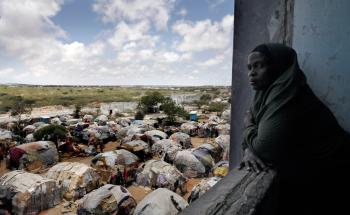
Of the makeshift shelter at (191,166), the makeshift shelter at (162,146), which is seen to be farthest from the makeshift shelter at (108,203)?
the makeshift shelter at (162,146)

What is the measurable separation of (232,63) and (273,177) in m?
1.33

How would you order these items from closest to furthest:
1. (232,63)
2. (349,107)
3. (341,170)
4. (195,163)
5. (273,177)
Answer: (273,177), (341,170), (349,107), (232,63), (195,163)

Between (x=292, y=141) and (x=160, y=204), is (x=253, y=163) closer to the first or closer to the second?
(x=292, y=141)

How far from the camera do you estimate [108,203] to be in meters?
9.36

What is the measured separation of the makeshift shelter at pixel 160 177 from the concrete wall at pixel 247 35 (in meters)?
10.1

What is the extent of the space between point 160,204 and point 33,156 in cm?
964

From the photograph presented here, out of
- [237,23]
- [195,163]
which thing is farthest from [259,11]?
[195,163]

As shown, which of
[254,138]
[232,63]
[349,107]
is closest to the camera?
[254,138]

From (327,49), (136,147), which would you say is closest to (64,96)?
(136,147)

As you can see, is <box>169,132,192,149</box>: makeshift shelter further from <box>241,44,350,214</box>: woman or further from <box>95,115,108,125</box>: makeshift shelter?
<box>241,44,350,214</box>: woman

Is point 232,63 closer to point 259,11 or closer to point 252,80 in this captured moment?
point 259,11

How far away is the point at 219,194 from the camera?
1321mm

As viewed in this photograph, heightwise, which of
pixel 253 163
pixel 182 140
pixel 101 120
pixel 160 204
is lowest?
pixel 101 120

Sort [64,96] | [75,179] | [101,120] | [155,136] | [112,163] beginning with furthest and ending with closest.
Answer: [64,96] < [101,120] < [155,136] < [112,163] < [75,179]
